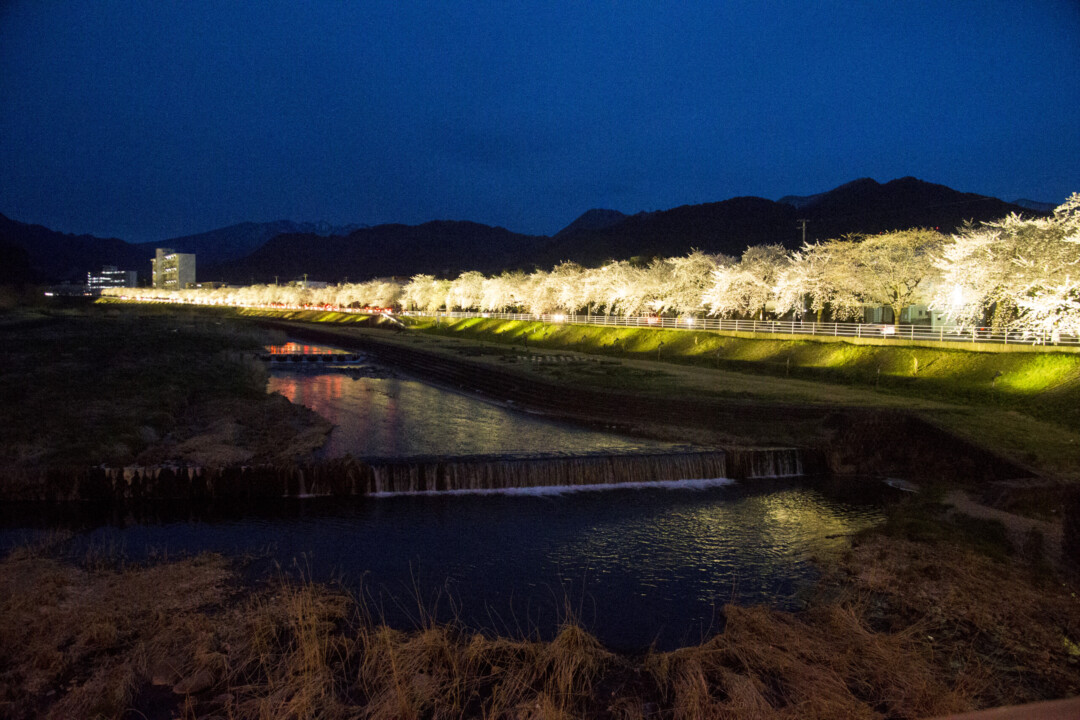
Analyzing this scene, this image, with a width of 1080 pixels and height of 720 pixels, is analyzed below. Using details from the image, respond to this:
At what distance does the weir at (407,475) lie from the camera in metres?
16.6

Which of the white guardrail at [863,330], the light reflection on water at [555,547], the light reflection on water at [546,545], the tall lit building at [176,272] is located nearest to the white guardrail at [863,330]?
the white guardrail at [863,330]

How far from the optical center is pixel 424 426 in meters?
26.2

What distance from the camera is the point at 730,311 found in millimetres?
51688

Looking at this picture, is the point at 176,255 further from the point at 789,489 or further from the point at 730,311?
the point at 789,489

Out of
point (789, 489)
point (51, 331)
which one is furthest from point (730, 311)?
point (51, 331)

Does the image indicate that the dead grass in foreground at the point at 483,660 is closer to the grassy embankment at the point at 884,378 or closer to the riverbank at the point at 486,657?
the riverbank at the point at 486,657

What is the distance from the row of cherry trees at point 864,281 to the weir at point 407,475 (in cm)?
1386

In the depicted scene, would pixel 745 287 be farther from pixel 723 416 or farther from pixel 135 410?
pixel 135 410

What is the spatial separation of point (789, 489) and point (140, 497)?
719 inches

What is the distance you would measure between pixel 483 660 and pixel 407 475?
10.5 meters

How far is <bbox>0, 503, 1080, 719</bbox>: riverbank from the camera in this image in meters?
6.86

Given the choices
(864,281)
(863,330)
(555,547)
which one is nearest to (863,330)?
(863,330)

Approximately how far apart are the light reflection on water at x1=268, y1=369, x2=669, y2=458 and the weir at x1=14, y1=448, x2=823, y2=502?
2.50 metres

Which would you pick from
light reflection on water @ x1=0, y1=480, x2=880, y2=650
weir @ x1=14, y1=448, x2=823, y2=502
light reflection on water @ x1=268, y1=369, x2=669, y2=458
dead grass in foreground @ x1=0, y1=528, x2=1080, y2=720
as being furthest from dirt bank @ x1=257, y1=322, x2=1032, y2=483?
dead grass in foreground @ x1=0, y1=528, x2=1080, y2=720
